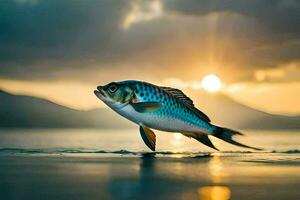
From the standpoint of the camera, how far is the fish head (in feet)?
25.2

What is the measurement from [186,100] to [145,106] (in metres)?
0.75

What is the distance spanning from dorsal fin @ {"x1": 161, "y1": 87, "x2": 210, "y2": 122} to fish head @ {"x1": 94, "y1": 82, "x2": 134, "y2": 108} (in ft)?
1.89

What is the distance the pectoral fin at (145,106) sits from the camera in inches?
297

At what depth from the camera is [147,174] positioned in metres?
8.48

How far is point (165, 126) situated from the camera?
7.68m

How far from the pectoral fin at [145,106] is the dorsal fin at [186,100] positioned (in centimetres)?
41

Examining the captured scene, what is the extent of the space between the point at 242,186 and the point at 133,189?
1552 mm

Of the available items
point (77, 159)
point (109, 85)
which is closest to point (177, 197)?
point (109, 85)

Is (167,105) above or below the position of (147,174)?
above

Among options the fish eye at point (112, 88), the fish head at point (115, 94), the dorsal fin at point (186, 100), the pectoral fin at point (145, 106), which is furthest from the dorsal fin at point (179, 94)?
the fish eye at point (112, 88)

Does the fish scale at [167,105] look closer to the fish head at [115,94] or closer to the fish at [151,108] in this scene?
the fish at [151,108]

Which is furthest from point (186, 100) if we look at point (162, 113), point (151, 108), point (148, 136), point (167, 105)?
point (148, 136)

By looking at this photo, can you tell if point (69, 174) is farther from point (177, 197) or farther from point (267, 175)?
point (267, 175)

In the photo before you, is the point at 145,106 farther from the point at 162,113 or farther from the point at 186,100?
the point at 186,100
